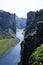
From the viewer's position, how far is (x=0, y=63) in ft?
543

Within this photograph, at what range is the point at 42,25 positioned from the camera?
100500 mm

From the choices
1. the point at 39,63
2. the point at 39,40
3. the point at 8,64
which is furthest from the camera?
the point at 8,64

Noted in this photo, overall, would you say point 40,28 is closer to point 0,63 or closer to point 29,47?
point 29,47

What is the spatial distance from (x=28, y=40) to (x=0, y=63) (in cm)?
7543

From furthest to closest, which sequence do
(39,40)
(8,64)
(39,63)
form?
1. (8,64)
2. (39,40)
3. (39,63)

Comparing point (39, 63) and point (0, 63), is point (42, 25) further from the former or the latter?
point (0, 63)

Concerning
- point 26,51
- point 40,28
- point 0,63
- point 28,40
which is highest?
point 40,28

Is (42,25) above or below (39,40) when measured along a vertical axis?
above

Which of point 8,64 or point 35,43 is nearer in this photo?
point 35,43

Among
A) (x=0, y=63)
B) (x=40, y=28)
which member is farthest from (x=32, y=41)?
(x=0, y=63)

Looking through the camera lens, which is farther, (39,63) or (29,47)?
(29,47)

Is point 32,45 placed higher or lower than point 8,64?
higher

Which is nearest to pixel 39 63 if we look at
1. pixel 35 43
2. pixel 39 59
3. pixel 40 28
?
pixel 39 59

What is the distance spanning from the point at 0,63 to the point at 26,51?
7338 cm
